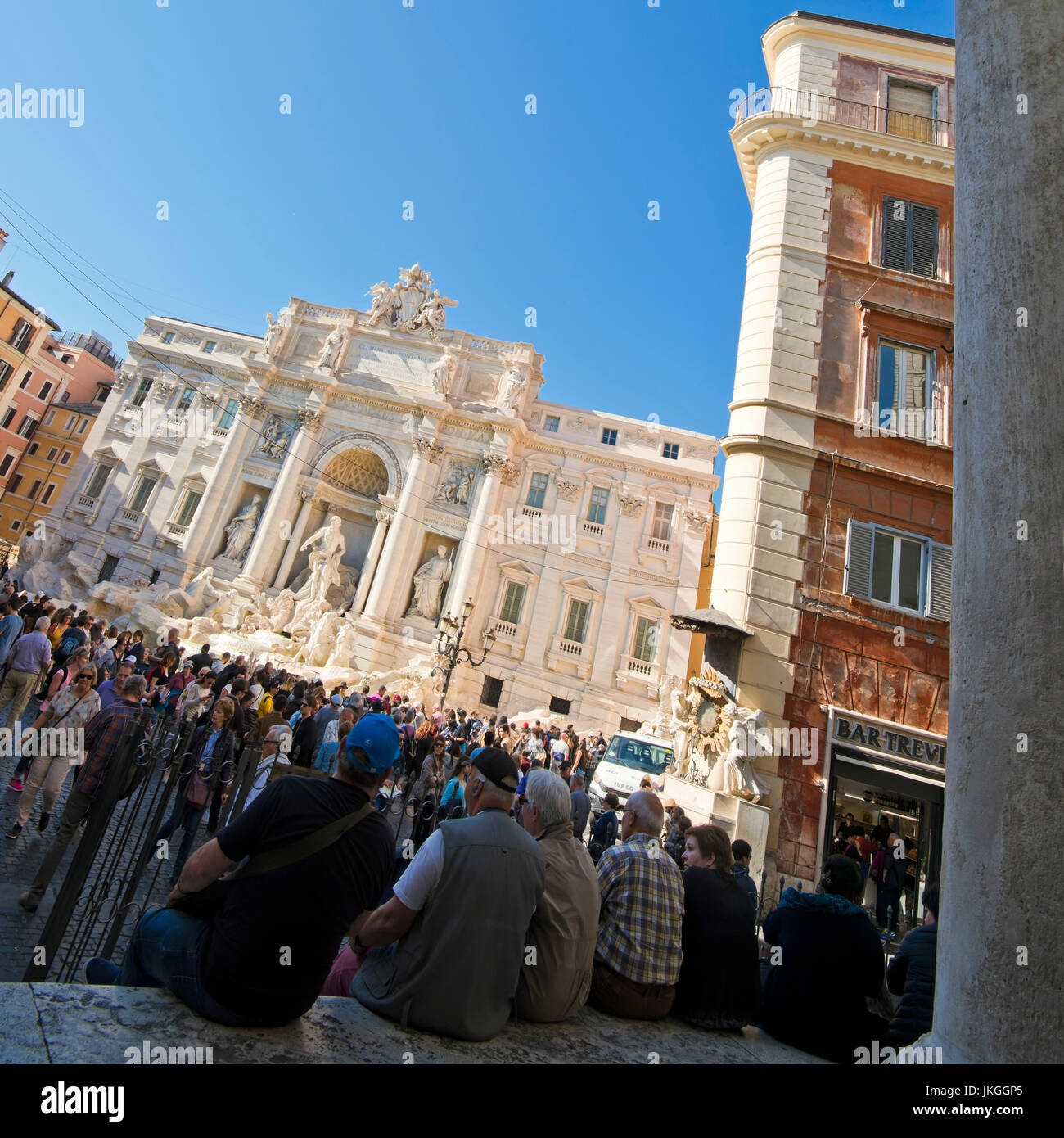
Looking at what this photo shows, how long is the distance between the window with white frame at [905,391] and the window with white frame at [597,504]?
18.3 m

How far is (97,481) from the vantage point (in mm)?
32969

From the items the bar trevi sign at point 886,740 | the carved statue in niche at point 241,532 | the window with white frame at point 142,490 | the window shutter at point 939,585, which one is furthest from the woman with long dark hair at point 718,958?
the window with white frame at point 142,490

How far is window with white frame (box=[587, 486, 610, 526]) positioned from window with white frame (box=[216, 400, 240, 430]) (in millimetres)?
18590

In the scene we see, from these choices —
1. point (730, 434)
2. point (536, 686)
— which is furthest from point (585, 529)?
point (730, 434)

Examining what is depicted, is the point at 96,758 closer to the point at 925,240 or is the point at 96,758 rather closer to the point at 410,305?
the point at 925,240

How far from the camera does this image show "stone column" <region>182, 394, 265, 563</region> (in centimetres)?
3005

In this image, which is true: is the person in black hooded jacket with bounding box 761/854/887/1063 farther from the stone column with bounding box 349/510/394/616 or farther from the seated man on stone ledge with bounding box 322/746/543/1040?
the stone column with bounding box 349/510/394/616

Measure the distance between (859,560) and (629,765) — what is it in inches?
231

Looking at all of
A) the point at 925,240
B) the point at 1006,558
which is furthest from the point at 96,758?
the point at 925,240

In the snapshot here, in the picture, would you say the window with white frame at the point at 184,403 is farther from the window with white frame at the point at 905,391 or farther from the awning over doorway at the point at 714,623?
the window with white frame at the point at 905,391

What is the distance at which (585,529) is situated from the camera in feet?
95.7

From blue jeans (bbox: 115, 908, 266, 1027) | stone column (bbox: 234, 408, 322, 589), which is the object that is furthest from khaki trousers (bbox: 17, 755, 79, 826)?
stone column (bbox: 234, 408, 322, 589)
